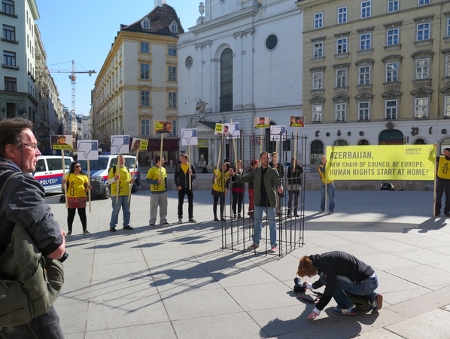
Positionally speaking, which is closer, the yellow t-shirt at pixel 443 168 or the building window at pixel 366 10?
the yellow t-shirt at pixel 443 168

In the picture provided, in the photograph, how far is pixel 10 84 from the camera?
135ft

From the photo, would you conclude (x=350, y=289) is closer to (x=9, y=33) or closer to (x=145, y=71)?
(x=9, y=33)

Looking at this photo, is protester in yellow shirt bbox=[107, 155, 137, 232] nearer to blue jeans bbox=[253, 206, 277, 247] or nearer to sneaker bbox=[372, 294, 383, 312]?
blue jeans bbox=[253, 206, 277, 247]

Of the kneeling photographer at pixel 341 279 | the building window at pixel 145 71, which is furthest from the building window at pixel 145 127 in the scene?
the kneeling photographer at pixel 341 279

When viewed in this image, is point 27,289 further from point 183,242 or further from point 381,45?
point 381,45

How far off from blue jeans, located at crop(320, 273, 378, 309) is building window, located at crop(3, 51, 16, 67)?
44.8m

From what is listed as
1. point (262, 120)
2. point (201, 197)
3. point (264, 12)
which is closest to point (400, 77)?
point (264, 12)

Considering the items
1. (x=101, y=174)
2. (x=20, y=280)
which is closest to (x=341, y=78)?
(x=101, y=174)

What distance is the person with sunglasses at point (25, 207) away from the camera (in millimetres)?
2170

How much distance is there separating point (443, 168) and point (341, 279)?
838cm

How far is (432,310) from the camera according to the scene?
4.64 m

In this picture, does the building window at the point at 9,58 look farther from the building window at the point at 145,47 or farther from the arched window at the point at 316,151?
the arched window at the point at 316,151

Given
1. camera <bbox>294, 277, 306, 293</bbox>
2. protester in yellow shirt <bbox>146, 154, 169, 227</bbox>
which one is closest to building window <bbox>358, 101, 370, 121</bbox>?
protester in yellow shirt <bbox>146, 154, 169, 227</bbox>

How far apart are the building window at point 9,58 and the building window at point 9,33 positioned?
1.48 metres
